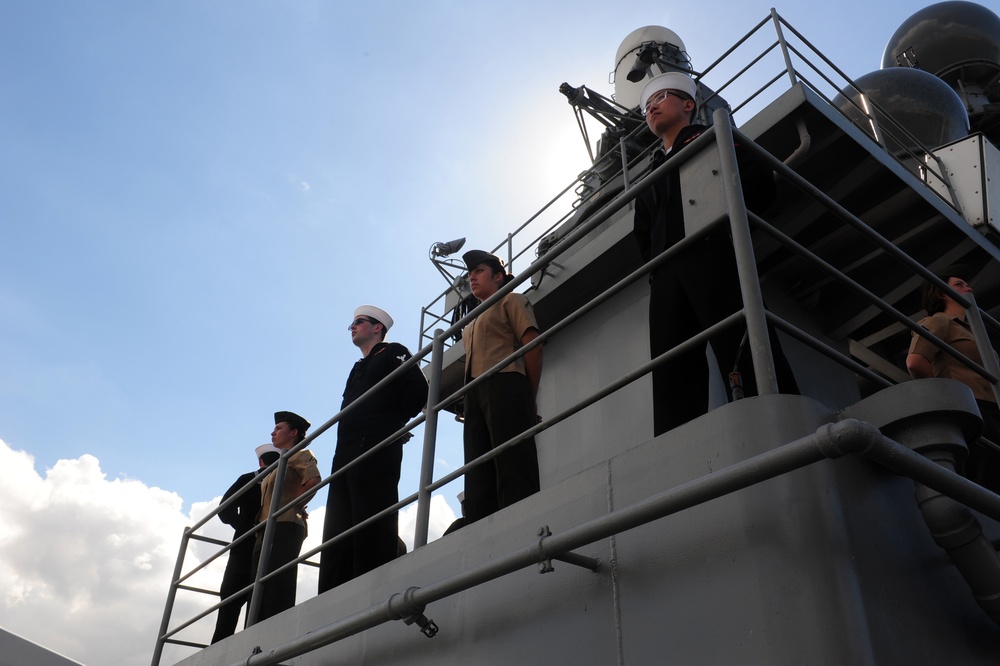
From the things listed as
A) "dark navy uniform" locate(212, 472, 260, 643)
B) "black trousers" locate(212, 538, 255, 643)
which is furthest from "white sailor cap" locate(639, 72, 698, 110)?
"black trousers" locate(212, 538, 255, 643)

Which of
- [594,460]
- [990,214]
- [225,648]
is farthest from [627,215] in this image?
[225,648]

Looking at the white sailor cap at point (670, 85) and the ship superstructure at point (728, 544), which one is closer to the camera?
the ship superstructure at point (728, 544)

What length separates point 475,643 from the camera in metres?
2.67

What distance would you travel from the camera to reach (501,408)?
3.49 meters

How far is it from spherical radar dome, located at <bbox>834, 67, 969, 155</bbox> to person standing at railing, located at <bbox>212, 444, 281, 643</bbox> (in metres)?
7.01

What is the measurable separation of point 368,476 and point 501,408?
109 centimetres

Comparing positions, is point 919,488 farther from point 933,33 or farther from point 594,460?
point 933,33

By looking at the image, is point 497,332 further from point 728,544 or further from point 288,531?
point 288,531

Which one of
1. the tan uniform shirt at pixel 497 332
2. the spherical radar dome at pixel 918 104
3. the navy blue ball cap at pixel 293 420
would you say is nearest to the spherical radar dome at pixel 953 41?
the spherical radar dome at pixel 918 104

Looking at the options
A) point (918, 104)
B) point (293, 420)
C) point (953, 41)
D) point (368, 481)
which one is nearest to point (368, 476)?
point (368, 481)

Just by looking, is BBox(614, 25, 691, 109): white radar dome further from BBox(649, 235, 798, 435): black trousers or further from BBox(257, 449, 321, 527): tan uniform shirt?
BBox(649, 235, 798, 435): black trousers

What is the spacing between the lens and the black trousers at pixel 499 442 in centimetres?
332

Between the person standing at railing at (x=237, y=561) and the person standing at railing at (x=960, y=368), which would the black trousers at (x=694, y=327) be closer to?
the person standing at railing at (x=960, y=368)

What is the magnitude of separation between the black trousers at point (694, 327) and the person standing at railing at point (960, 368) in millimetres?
1070
